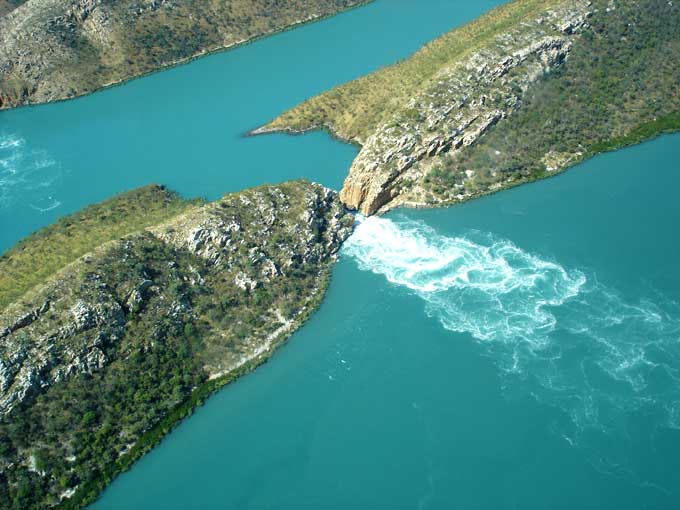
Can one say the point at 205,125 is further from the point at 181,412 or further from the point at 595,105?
the point at 181,412

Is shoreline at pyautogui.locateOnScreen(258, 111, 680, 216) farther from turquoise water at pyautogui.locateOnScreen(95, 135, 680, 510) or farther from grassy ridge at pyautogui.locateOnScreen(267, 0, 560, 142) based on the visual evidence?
turquoise water at pyautogui.locateOnScreen(95, 135, 680, 510)

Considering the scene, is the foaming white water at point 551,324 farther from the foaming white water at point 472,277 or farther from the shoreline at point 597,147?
the shoreline at point 597,147

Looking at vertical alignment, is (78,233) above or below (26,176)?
below

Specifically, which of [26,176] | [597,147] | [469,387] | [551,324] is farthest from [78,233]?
[597,147]

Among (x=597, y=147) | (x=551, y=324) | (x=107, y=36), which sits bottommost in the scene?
(x=551, y=324)

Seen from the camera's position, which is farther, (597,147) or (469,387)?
(597,147)

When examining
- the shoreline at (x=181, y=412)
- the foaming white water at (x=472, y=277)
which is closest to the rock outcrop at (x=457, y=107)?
the foaming white water at (x=472, y=277)

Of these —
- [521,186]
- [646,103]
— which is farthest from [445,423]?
[646,103]
